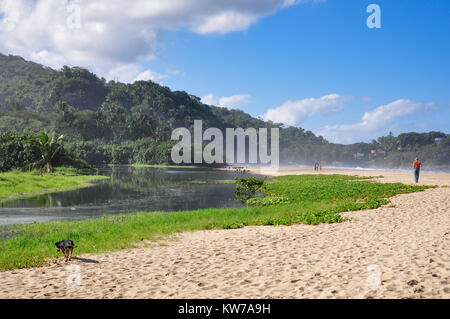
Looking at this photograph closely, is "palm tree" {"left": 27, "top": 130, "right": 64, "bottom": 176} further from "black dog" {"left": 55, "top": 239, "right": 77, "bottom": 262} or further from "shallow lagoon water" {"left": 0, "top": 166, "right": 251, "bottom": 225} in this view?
"black dog" {"left": 55, "top": 239, "right": 77, "bottom": 262}

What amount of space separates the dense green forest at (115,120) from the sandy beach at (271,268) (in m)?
105

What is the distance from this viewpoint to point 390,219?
51.3ft

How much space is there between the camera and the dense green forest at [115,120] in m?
122

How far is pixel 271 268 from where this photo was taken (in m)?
8.95

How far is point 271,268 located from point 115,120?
140 m

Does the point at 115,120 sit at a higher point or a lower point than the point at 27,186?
higher

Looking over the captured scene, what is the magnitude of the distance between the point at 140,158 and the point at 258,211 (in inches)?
4203

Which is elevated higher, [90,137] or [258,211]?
[90,137]

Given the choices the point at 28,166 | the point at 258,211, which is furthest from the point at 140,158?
the point at 258,211

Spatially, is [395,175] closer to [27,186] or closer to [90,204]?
[90,204]

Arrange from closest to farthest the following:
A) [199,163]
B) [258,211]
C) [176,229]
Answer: [176,229] < [258,211] < [199,163]

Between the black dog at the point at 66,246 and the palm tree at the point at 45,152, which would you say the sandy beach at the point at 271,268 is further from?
the palm tree at the point at 45,152

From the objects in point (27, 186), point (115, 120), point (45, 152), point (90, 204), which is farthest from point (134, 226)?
point (115, 120)
